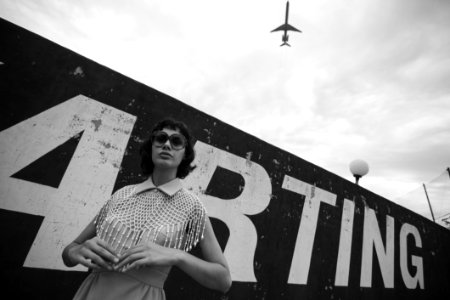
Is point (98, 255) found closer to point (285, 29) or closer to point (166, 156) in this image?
point (166, 156)

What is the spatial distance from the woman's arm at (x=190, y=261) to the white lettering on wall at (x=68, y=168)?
1.72m

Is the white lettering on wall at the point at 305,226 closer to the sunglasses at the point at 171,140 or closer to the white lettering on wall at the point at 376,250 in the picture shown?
the white lettering on wall at the point at 376,250

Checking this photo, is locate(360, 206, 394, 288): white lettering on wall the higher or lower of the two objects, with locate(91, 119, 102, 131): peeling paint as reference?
lower

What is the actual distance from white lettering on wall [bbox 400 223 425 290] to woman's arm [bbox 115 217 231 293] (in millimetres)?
7051

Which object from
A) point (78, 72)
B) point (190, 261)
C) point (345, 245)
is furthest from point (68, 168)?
point (345, 245)

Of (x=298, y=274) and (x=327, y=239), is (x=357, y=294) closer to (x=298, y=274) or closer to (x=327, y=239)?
(x=327, y=239)

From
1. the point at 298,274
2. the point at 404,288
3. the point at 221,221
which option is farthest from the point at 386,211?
the point at 221,221

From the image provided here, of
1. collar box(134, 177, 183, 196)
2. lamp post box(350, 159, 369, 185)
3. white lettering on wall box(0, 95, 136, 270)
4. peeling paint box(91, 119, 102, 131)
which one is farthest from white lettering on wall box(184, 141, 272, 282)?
lamp post box(350, 159, 369, 185)

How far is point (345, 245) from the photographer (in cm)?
512

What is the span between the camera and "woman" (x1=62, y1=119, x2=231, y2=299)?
3.87 feet

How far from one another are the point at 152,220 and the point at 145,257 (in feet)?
0.93

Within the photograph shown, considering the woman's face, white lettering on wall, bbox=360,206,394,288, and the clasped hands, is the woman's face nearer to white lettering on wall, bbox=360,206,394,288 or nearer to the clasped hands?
the clasped hands

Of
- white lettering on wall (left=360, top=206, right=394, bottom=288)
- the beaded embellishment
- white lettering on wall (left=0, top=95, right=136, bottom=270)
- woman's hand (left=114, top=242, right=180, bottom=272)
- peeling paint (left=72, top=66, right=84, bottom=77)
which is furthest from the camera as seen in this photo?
white lettering on wall (left=360, top=206, right=394, bottom=288)

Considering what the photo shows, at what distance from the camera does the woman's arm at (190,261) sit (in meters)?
1.13
